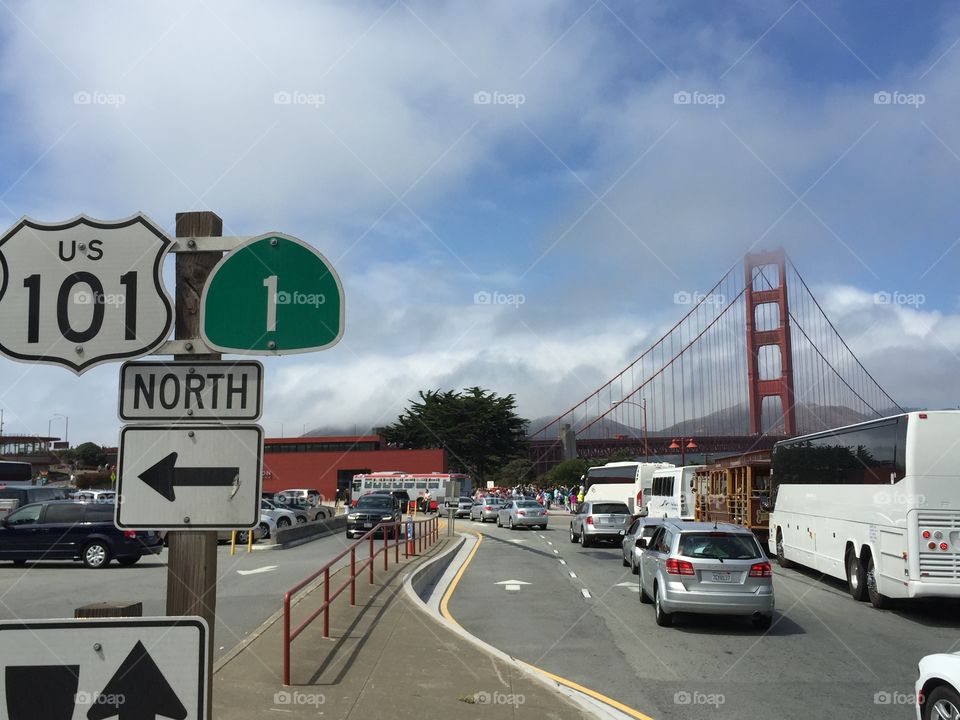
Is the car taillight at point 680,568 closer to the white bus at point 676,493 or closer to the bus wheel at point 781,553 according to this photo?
the bus wheel at point 781,553

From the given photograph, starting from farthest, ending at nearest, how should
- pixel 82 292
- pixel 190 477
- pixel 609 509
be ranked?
pixel 609 509 < pixel 82 292 < pixel 190 477

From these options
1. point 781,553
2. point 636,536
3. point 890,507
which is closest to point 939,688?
point 890,507

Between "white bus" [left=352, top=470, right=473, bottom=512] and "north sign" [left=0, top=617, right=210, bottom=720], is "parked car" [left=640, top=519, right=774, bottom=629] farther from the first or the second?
"white bus" [left=352, top=470, right=473, bottom=512]

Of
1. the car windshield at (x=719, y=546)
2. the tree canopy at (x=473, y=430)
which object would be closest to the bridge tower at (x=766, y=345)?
the tree canopy at (x=473, y=430)

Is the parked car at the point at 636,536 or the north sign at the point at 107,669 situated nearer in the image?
the north sign at the point at 107,669

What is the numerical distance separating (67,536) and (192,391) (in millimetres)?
20077

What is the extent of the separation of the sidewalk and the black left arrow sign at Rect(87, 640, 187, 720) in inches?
169

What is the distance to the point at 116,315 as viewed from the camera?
3.74 metres

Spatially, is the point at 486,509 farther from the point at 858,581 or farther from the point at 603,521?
the point at 858,581

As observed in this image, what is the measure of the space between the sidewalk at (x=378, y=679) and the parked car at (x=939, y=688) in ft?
8.59

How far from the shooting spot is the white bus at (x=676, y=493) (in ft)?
111

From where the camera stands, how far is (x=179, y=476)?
3.46 meters

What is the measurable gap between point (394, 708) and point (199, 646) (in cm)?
482

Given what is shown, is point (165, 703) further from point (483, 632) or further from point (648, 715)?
point (483, 632)
